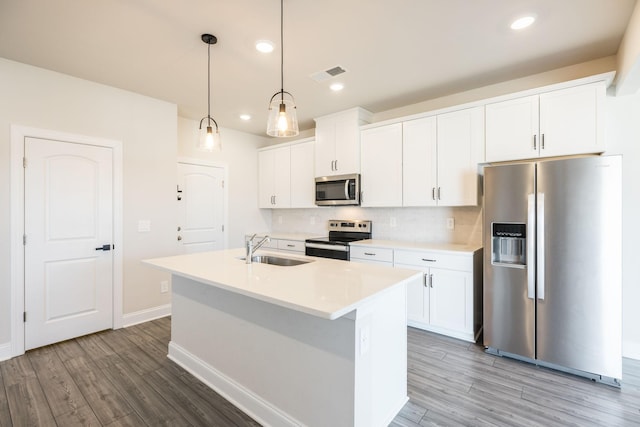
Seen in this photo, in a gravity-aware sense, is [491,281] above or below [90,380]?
above

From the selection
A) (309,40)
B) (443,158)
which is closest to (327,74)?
(309,40)

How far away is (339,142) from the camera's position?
4.25 meters

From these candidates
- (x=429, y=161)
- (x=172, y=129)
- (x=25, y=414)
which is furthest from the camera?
(x=172, y=129)

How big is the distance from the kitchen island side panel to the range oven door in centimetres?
185

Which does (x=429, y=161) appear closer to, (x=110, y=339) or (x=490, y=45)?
(x=490, y=45)

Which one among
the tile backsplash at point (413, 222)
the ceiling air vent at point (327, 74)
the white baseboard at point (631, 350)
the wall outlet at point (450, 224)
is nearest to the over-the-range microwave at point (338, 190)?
the tile backsplash at point (413, 222)

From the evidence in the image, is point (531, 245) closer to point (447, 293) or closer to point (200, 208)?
point (447, 293)

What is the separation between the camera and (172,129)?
12.9ft

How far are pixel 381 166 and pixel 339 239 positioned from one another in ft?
4.01

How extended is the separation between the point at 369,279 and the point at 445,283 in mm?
1664

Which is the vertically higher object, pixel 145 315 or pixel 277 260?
pixel 277 260

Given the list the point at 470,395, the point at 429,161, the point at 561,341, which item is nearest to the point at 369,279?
the point at 470,395

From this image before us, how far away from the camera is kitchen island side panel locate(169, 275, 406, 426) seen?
62.5 inches

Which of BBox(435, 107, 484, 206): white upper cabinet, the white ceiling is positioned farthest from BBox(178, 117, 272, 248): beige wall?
BBox(435, 107, 484, 206): white upper cabinet
